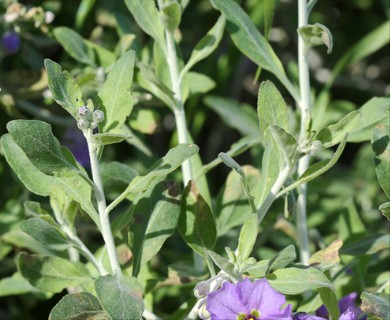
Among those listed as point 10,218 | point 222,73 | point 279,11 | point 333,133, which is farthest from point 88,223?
point 279,11

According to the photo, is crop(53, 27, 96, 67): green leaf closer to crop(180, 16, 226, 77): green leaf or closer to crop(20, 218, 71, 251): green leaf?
crop(180, 16, 226, 77): green leaf

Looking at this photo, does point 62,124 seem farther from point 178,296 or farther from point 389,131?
point 389,131

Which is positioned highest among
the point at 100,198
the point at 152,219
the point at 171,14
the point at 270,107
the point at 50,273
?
the point at 171,14

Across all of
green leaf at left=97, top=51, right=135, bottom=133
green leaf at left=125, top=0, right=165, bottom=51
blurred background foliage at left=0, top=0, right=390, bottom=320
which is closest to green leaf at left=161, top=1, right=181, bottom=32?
green leaf at left=125, top=0, right=165, bottom=51

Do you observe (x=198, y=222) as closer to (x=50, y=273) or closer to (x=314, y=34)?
(x=50, y=273)

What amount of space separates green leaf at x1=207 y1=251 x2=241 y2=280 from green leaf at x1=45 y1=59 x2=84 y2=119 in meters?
0.31

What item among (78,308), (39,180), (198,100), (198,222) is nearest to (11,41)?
(198,100)

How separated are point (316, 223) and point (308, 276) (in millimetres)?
891

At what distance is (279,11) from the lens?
270 cm

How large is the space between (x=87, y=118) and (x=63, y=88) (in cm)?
7

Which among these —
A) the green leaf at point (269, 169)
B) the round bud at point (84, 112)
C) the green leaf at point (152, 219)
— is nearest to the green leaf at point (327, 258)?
the green leaf at point (269, 169)

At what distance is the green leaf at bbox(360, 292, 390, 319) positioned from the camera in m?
1.25

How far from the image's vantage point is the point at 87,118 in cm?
122

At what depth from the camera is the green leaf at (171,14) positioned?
1438 mm
